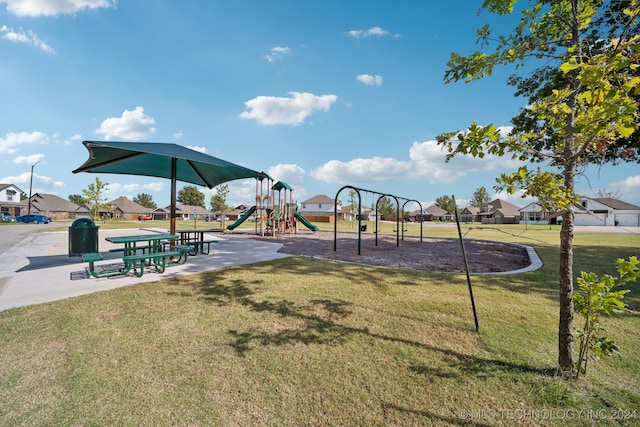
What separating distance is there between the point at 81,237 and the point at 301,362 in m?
8.41

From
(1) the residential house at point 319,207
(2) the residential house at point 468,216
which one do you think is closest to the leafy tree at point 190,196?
(1) the residential house at point 319,207

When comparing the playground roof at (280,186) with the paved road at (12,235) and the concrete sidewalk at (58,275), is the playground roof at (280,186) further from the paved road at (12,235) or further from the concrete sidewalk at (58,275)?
the paved road at (12,235)

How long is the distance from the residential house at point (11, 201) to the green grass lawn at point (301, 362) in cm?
7122

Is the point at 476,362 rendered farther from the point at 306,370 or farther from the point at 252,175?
the point at 252,175

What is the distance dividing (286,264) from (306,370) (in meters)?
5.23

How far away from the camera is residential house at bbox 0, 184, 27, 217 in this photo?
51697 millimetres

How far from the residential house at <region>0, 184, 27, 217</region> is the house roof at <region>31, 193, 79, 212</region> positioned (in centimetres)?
580

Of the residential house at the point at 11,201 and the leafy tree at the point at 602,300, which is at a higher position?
the residential house at the point at 11,201

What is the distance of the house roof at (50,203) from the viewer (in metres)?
63.1

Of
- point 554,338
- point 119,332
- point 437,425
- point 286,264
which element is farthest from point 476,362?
point 286,264

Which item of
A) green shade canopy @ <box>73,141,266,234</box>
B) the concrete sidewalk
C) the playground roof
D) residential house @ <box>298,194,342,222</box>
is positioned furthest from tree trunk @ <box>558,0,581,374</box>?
residential house @ <box>298,194,342,222</box>

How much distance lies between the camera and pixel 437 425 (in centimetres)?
219

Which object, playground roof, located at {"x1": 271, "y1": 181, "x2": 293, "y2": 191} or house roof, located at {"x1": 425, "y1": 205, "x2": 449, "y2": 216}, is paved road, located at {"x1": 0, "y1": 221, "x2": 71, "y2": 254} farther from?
house roof, located at {"x1": 425, "y1": 205, "x2": 449, "y2": 216}

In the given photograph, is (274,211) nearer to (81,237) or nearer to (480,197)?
(81,237)
